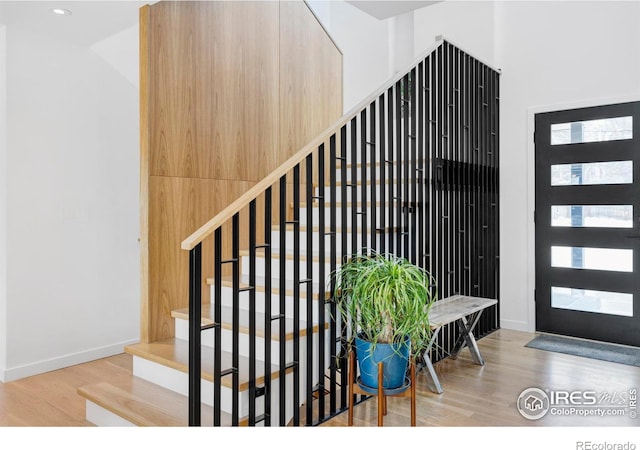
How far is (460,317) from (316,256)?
1.01m

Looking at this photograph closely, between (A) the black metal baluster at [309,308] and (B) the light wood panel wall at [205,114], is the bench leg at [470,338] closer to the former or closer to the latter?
(A) the black metal baluster at [309,308]

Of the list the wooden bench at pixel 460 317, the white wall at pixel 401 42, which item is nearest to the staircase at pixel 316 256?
the wooden bench at pixel 460 317

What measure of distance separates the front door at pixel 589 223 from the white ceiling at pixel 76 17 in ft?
11.5

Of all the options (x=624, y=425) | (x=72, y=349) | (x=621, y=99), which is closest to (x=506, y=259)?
(x=621, y=99)

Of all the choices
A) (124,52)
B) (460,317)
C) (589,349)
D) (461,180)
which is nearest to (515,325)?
(589,349)

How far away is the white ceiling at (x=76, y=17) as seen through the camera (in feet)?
9.58

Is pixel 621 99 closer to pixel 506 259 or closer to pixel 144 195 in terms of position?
pixel 506 259

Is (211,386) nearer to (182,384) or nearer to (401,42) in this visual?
(182,384)

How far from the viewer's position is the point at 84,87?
145 inches

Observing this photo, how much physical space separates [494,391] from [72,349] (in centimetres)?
304

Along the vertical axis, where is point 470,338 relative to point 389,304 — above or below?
below

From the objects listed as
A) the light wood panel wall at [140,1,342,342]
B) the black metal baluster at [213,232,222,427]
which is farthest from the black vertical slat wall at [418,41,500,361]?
the black metal baluster at [213,232,222,427]

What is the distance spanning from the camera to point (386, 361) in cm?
230
